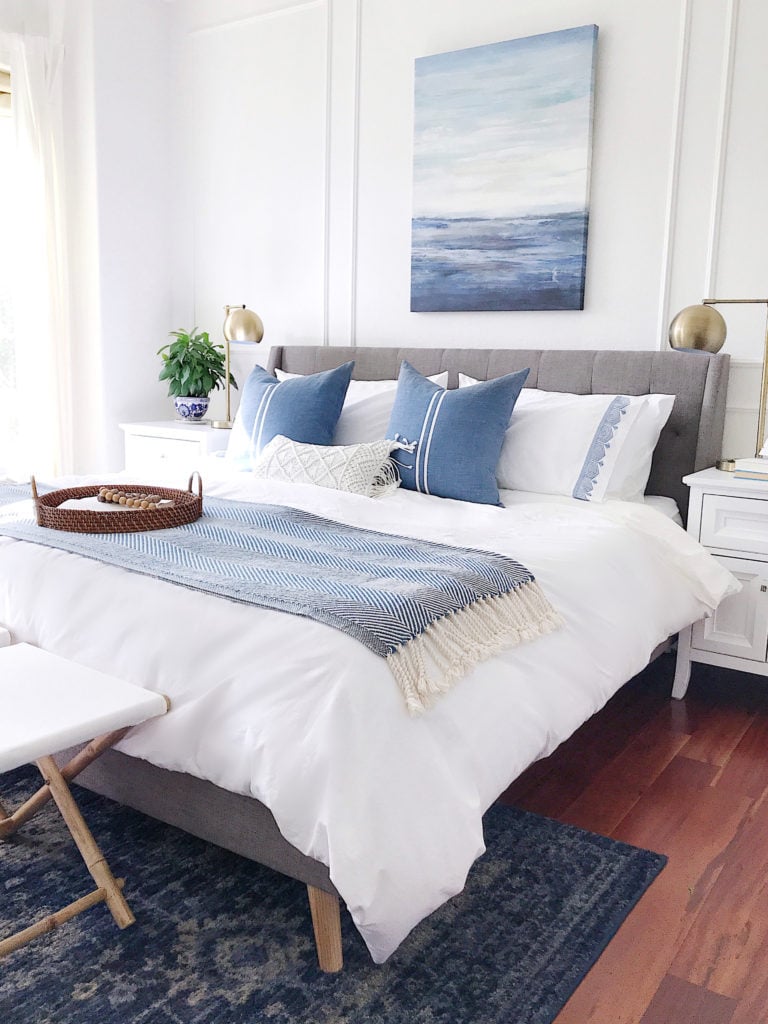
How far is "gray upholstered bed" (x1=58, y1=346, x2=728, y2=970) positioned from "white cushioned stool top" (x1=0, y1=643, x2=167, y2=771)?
234mm

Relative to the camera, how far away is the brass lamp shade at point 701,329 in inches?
117

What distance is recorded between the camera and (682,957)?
1.76 meters

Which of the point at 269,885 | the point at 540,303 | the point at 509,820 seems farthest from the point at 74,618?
the point at 540,303

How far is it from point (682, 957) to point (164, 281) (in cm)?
411

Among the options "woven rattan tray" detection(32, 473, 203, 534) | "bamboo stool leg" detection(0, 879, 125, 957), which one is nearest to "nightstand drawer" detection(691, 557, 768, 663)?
"woven rattan tray" detection(32, 473, 203, 534)

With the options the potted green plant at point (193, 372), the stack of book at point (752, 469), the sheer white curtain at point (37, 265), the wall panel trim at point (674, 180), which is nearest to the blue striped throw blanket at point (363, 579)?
the stack of book at point (752, 469)

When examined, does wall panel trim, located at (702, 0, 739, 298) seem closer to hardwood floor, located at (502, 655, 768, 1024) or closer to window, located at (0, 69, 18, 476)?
hardwood floor, located at (502, 655, 768, 1024)

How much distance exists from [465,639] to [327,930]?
23.3 inches

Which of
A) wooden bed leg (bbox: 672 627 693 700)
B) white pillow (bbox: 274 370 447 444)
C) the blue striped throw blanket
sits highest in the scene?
white pillow (bbox: 274 370 447 444)

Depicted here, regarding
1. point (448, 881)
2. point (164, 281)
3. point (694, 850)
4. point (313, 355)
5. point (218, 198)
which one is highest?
point (218, 198)

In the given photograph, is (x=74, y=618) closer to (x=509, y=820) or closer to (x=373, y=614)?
(x=373, y=614)

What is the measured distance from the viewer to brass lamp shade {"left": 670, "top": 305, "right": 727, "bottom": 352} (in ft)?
9.73

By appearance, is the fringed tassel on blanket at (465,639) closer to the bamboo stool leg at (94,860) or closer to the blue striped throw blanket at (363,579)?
the blue striped throw blanket at (363,579)

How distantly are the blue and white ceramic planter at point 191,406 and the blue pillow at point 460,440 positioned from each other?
5.41ft
